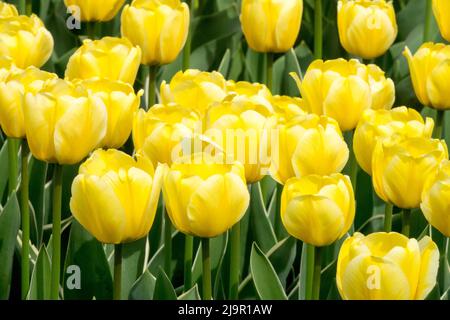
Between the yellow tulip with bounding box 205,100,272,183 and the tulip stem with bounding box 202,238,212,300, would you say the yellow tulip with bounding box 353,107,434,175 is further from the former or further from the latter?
the tulip stem with bounding box 202,238,212,300

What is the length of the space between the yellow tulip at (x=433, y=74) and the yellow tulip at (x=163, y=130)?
622 mm

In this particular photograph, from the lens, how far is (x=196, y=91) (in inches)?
81.7

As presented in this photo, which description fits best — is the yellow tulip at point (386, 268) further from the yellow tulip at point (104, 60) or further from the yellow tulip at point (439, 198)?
→ the yellow tulip at point (104, 60)

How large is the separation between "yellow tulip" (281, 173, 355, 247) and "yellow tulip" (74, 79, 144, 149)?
0.40 m

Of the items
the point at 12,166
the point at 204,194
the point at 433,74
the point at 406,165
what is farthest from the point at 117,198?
the point at 433,74

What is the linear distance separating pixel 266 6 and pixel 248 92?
546 mm

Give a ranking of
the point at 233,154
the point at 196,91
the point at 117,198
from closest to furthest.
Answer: the point at 117,198, the point at 233,154, the point at 196,91

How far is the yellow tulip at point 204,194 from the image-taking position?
1666mm

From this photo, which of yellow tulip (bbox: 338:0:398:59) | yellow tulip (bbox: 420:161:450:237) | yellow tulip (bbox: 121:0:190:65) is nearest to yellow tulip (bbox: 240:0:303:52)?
yellow tulip (bbox: 338:0:398:59)

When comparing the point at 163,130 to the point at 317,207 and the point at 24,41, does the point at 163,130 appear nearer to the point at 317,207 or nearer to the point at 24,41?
the point at 317,207

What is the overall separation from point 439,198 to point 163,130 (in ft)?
1.53

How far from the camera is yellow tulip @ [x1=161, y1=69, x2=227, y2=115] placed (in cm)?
207

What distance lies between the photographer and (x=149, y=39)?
2.40 metres
